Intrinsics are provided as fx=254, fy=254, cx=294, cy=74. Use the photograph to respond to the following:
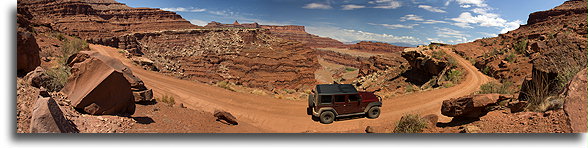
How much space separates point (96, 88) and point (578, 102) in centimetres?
779

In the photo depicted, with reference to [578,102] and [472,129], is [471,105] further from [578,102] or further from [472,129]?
[578,102]

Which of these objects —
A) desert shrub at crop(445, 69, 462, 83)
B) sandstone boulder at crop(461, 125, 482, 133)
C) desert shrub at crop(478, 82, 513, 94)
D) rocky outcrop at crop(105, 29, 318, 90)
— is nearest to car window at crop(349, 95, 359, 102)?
sandstone boulder at crop(461, 125, 482, 133)

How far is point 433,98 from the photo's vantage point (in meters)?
8.71

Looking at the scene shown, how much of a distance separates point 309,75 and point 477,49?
23.1 metres

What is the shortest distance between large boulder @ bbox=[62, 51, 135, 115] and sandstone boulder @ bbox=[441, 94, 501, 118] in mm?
6219

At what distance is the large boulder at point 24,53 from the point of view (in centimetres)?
424

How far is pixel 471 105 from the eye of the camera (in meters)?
4.52

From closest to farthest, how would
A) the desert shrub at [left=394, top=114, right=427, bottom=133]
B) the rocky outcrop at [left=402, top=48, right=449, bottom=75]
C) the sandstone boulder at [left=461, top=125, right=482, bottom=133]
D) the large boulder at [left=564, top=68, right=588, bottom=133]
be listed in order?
the large boulder at [left=564, top=68, right=588, bottom=133]
the sandstone boulder at [left=461, top=125, right=482, bottom=133]
the desert shrub at [left=394, top=114, right=427, bottom=133]
the rocky outcrop at [left=402, top=48, right=449, bottom=75]

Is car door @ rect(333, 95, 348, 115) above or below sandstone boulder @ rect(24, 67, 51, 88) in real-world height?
below

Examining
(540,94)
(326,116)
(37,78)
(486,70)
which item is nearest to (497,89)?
(540,94)

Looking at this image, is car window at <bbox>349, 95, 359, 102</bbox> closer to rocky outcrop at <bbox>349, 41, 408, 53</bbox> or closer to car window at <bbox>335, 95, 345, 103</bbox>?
car window at <bbox>335, 95, 345, 103</bbox>

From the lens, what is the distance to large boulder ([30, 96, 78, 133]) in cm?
330

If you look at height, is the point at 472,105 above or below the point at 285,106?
above

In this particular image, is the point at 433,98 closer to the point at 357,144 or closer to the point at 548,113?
the point at 548,113
